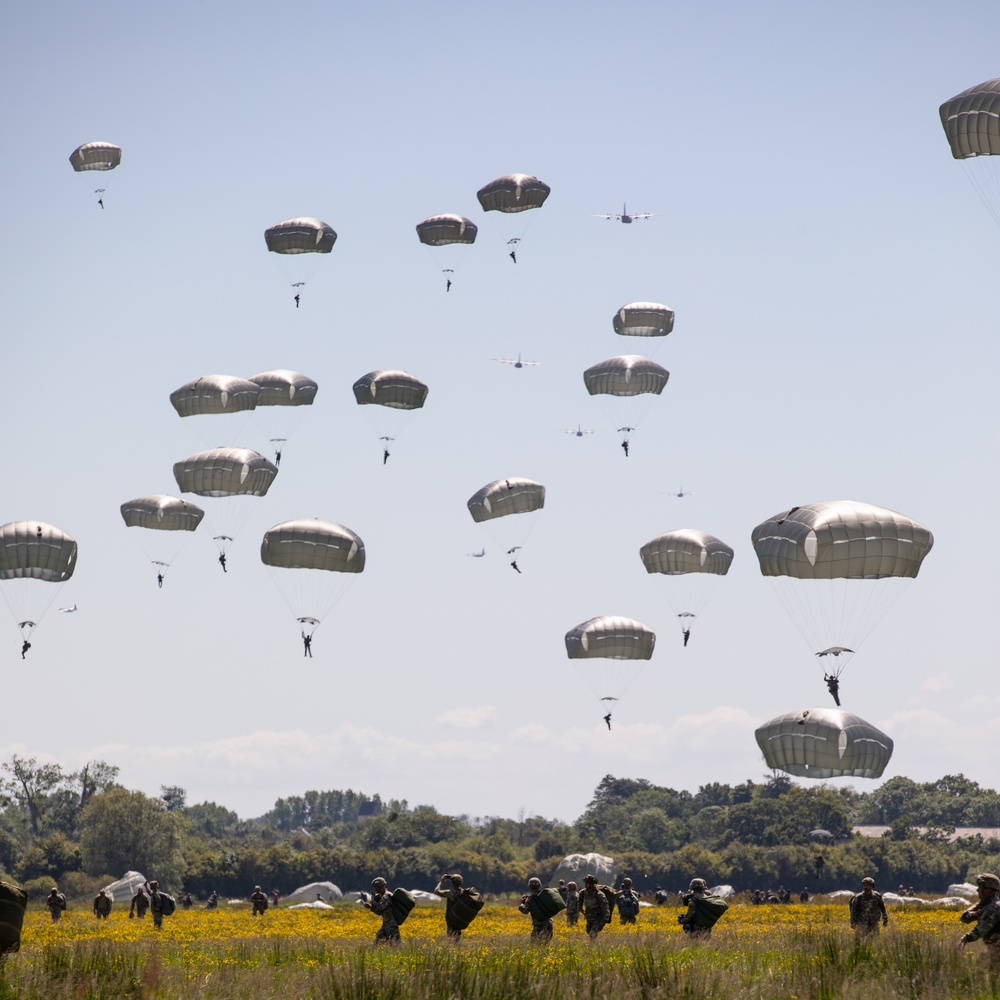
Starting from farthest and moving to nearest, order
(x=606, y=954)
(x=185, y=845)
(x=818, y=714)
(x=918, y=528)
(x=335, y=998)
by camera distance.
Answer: (x=185, y=845)
(x=818, y=714)
(x=918, y=528)
(x=606, y=954)
(x=335, y=998)

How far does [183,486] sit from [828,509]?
29.1 meters

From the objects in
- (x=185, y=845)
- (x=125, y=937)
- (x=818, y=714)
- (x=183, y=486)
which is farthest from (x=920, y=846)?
(x=125, y=937)

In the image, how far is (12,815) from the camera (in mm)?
184375

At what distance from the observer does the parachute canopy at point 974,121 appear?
39625 mm

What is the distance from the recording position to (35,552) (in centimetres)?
5559

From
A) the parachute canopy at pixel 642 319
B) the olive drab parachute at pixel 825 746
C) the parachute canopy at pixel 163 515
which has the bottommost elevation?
the olive drab parachute at pixel 825 746

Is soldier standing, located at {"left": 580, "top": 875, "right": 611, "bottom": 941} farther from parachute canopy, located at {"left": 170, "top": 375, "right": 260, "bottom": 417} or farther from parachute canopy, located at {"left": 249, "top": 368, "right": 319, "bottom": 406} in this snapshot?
parachute canopy, located at {"left": 249, "top": 368, "right": 319, "bottom": 406}

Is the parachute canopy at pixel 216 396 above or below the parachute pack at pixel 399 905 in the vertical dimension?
above

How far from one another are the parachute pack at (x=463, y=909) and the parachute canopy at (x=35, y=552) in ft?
118

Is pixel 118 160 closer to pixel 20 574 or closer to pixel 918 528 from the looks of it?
pixel 20 574

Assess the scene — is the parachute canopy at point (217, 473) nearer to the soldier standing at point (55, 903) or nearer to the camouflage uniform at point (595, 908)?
the soldier standing at point (55, 903)

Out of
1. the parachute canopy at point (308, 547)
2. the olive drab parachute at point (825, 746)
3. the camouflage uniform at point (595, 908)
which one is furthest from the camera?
the parachute canopy at point (308, 547)

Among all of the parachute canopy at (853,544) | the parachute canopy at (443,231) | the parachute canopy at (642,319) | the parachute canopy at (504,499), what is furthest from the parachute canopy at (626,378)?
the parachute canopy at (853,544)

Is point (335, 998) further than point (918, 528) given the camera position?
No
